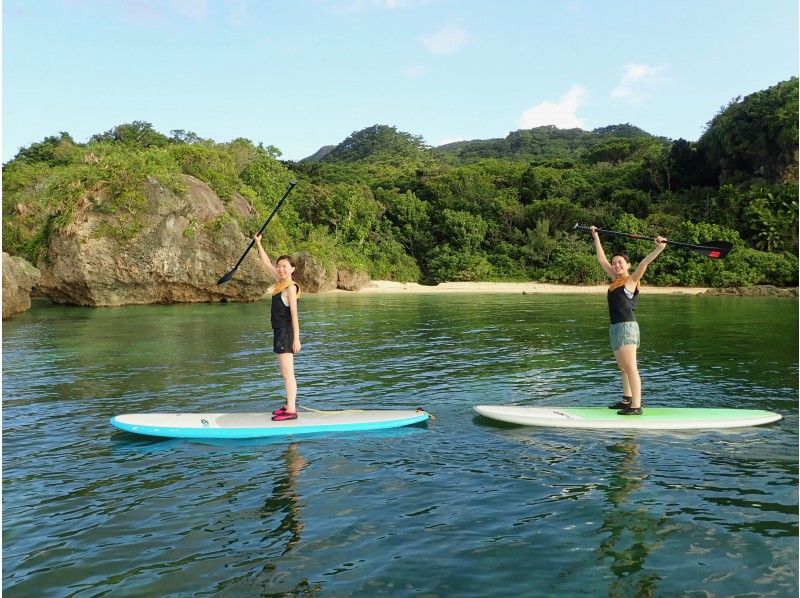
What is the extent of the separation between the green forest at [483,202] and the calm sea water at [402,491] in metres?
20.2

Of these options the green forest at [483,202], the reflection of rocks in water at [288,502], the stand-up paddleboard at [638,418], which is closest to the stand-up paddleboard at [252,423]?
the reflection of rocks in water at [288,502]

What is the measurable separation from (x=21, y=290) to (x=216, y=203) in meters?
10.2

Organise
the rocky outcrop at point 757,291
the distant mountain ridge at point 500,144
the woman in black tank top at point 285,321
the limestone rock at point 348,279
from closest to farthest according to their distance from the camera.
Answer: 1. the woman in black tank top at point 285,321
2. the rocky outcrop at point 757,291
3. the limestone rock at point 348,279
4. the distant mountain ridge at point 500,144

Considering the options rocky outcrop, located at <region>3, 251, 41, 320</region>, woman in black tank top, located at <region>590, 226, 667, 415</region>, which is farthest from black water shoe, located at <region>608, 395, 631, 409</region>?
rocky outcrop, located at <region>3, 251, 41, 320</region>

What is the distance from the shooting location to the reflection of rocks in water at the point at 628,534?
400 cm

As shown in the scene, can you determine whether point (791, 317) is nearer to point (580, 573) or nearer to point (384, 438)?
point (384, 438)

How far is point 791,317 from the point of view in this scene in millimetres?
20859

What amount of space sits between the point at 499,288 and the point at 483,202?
12.0 m

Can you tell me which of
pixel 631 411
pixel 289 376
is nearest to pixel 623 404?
pixel 631 411

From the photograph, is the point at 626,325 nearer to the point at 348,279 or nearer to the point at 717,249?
the point at 717,249

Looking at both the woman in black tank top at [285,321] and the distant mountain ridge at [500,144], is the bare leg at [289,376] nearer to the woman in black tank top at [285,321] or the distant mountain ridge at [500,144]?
the woman in black tank top at [285,321]

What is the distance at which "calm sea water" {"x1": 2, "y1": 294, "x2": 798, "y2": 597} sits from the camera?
13.6 ft

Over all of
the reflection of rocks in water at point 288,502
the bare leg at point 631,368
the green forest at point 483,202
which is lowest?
the reflection of rocks in water at point 288,502

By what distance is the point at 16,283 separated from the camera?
2236cm
